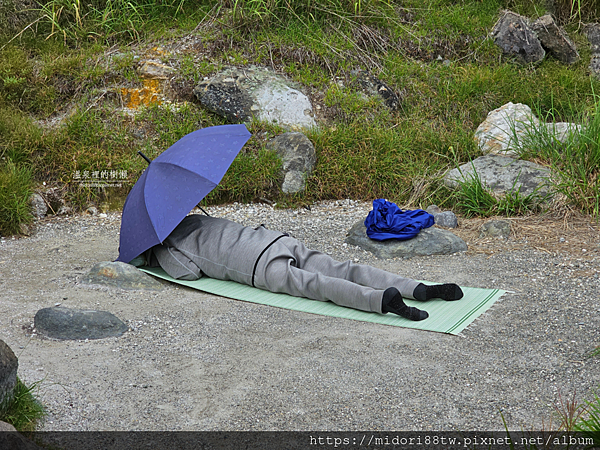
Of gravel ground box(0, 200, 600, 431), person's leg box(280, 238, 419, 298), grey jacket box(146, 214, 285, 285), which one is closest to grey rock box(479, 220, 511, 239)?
gravel ground box(0, 200, 600, 431)

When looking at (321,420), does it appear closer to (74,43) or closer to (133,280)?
(133,280)

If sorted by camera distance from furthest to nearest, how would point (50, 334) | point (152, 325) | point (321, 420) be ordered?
point (152, 325)
point (50, 334)
point (321, 420)

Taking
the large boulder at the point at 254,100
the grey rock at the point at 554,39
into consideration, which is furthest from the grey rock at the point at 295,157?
the grey rock at the point at 554,39

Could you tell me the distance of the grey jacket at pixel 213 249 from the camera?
11.8 feet

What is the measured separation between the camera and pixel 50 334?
293 centimetres

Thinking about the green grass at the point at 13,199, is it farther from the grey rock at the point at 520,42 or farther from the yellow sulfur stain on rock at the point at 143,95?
the grey rock at the point at 520,42

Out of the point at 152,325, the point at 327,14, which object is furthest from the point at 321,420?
the point at 327,14

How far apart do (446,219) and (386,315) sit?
1879 mm

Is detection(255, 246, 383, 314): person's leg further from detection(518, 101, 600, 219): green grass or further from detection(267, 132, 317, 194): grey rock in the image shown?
detection(518, 101, 600, 219): green grass

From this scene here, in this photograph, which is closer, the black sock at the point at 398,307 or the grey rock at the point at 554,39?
the black sock at the point at 398,307

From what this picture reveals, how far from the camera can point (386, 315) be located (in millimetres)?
3250

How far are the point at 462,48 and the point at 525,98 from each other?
1211mm

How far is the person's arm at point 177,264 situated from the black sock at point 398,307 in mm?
1319

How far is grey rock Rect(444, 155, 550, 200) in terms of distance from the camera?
4.94 meters
